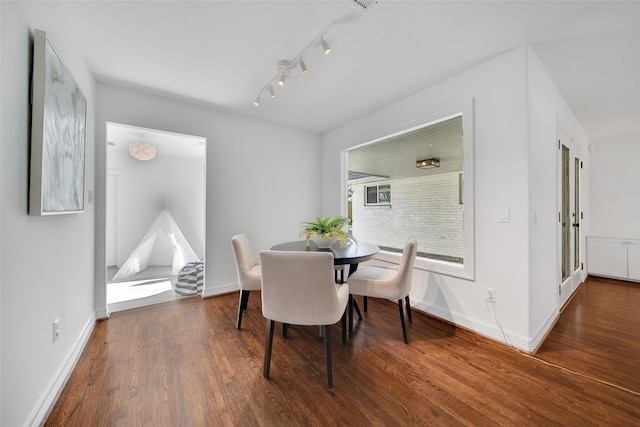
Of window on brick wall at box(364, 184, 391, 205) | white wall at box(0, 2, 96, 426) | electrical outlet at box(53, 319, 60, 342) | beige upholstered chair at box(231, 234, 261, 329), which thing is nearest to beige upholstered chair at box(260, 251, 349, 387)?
beige upholstered chair at box(231, 234, 261, 329)

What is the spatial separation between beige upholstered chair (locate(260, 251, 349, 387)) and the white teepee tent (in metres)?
3.41

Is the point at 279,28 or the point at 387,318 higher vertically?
the point at 279,28

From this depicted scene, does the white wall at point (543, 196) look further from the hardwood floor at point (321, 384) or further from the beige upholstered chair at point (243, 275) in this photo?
the beige upholstered chair at point (243, 275)

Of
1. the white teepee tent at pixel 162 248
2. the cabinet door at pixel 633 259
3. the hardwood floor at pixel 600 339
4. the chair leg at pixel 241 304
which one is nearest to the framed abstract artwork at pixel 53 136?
the chair leg at pixel 241 304

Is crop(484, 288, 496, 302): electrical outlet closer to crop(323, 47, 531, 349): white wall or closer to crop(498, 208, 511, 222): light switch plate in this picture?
crop(323, 47, 531, 349): white wall

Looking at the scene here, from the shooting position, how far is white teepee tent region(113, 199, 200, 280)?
4.30 m

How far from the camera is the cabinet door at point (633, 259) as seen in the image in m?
3.74

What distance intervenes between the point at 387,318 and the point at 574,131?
354 centimetres

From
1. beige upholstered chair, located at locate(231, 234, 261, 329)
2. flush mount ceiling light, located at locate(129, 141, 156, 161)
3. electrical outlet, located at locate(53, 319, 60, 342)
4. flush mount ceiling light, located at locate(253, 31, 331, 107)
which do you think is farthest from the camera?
flush mount ceiling light, located at locate(129, 141, 156, 161)

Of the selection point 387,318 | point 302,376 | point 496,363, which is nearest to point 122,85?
point 302,376

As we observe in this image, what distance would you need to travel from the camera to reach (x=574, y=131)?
3.33m

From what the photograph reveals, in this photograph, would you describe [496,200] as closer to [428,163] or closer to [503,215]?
[503,215]

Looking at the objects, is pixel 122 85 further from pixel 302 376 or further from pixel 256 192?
pixel 302 376

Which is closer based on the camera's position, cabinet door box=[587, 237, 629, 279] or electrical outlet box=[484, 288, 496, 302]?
electrical outlet box=[484, 288, 496, 302]
